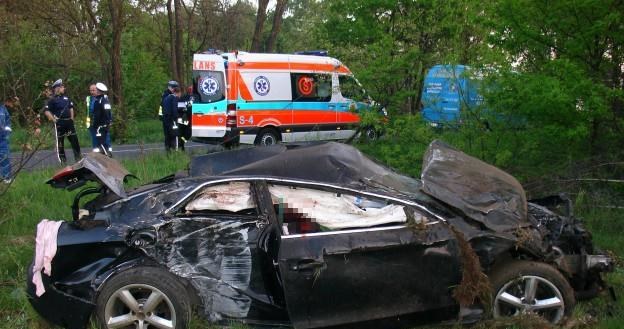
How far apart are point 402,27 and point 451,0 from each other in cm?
152

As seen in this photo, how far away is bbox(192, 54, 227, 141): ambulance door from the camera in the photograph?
46.7 feet

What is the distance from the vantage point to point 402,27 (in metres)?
10.4

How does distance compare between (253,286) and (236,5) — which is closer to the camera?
(253,286)

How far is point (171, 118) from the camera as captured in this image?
13.6 meters

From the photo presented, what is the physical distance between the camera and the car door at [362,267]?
3961mm

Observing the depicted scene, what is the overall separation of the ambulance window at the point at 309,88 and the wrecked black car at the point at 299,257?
35.1ft

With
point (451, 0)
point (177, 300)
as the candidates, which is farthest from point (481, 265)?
point (451, 0)

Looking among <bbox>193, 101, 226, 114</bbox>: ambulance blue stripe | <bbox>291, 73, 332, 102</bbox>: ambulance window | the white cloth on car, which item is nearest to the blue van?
the white cloth on car

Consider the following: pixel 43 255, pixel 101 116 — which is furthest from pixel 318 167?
pixel 101 116

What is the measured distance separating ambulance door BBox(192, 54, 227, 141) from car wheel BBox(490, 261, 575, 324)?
10.7 metres

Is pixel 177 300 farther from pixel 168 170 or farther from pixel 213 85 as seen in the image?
pixel 213 85

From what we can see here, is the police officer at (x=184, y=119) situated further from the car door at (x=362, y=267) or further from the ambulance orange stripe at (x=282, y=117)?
the car door at (x=362, y=267)

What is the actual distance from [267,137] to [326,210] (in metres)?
10.7

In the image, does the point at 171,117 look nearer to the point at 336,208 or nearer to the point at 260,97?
the point at 260,97
